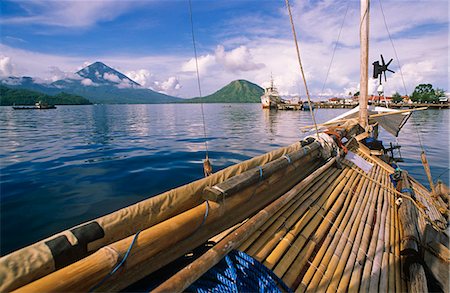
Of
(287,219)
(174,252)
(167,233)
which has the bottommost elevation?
(287,219)

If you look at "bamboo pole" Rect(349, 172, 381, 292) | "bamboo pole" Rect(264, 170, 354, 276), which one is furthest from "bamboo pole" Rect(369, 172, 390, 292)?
"bamboo pole" Rect(264, 170, 354, 276)

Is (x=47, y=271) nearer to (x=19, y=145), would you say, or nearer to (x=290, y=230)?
(x=290, y=230)

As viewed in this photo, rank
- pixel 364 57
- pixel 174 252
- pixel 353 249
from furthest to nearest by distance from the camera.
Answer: pixel 364 57 → pixel 353 249 → pixel 174 252

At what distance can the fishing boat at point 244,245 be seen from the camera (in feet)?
4.23

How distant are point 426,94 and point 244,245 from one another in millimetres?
113078

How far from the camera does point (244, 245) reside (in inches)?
80.4

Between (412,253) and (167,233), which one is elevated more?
(167,233)

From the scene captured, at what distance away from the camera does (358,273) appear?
224 cm

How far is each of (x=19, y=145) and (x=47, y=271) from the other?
14.1 m

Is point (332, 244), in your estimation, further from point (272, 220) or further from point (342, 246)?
point (272, 220)

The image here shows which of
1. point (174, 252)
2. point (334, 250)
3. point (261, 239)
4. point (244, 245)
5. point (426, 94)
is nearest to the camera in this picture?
point (174, 252)

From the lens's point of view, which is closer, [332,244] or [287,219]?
[332,244]

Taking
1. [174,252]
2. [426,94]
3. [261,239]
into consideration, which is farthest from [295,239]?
[426,94]

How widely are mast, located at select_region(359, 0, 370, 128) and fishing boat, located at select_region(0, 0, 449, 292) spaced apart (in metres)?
6.42
